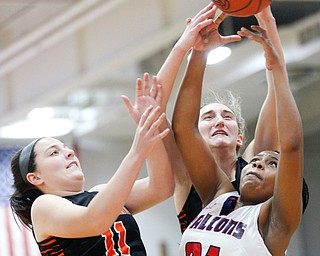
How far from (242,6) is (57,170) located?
0.86 meters

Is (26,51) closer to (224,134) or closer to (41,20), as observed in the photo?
(41,20)

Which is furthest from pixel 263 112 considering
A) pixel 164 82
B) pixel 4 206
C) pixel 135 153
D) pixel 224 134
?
pixel 4 206

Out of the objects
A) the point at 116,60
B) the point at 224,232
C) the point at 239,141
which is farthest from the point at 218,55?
the point at 224,232

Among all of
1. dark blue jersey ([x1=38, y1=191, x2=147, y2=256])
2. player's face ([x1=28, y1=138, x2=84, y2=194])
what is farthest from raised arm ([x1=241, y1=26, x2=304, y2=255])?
player's face ([x1=28, y1=138, x2=84, y2=194])

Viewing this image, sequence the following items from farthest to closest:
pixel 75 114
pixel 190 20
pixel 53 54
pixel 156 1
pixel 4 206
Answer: pixel 75 114, pixel 4 206, pixel 53 54, pixel 156 1, pixel 190 20

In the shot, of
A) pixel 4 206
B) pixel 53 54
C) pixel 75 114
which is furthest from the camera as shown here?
pixel 75 114

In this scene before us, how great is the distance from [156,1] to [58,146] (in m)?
4.60

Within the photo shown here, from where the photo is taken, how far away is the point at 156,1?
7.38 meters

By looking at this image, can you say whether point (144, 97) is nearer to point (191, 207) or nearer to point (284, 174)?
point (191, 207)

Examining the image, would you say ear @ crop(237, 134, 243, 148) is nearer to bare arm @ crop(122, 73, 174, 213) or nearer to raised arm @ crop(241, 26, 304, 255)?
bare arm @ crop(122, 73, 174, 213)

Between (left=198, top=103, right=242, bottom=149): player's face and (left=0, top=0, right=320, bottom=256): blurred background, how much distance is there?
A: 3.96m

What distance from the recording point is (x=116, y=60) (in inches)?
318

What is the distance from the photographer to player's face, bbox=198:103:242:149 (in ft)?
9.98

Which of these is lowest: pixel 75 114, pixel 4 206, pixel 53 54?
pixel 4 206
